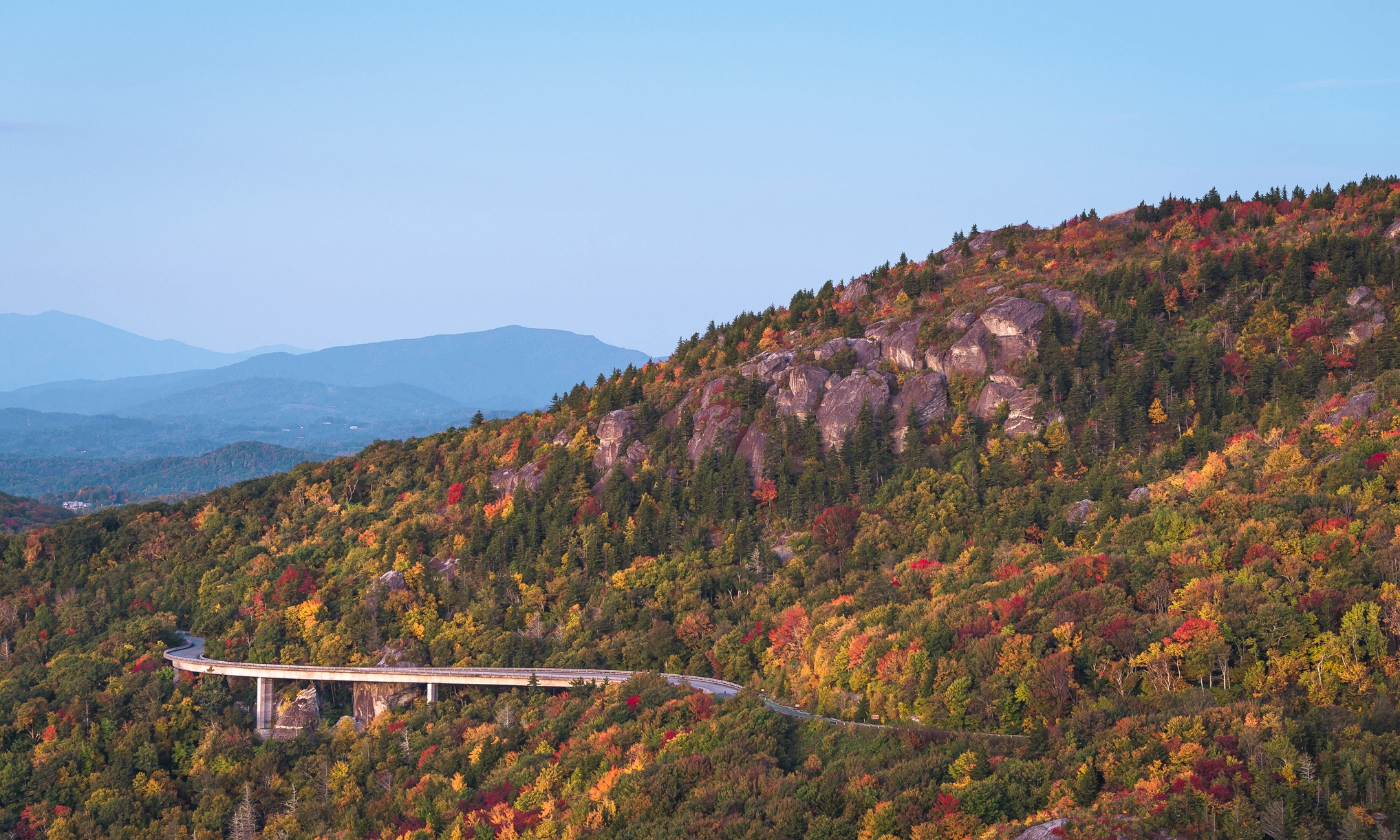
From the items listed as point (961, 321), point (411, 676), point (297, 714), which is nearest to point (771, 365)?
point (961, 321)

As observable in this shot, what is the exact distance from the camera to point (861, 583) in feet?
311

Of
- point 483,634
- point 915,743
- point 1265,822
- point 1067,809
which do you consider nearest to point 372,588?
point 483,634

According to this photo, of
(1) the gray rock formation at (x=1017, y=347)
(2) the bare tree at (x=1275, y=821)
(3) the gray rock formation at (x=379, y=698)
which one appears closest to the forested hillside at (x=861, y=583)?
(2) the bare tree at (x=1275, y=821)

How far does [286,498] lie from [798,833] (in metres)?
106

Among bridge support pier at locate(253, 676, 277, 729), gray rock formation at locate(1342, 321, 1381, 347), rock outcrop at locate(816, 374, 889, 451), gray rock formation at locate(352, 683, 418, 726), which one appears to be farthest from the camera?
rock outcrop at locate(816, 374, 889, 451)

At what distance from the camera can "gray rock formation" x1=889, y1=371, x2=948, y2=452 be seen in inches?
4491

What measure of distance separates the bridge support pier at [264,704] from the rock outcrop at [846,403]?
61.3 m

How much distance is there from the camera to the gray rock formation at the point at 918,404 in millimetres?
114062

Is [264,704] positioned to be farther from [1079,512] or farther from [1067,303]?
[1067,303]

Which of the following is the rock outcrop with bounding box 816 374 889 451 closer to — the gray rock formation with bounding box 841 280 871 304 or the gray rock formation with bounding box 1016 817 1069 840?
the gray rock formation with bounding box 841 280 871 304

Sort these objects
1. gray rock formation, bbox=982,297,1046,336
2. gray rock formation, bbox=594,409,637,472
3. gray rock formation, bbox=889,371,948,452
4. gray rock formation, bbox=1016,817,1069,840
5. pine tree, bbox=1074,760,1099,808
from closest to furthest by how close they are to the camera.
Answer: gray rock formation, bbox=1016,817,1069,840
pine tree, bbox=1074,760,1099,808
gray rock formation, bbox=889,371,948,452
gray rock formation, bbox=982,297,1046,336
gray rock formation, bbox=594,409,637,472

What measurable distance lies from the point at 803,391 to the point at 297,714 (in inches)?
2417

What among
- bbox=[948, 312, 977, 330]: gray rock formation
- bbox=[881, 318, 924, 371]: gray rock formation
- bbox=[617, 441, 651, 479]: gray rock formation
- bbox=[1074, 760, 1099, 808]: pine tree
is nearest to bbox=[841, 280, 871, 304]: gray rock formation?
bbox=[881, 318, 924, 371]: gray rock formation

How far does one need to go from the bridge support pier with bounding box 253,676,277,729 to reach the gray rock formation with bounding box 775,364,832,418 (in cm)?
5976
